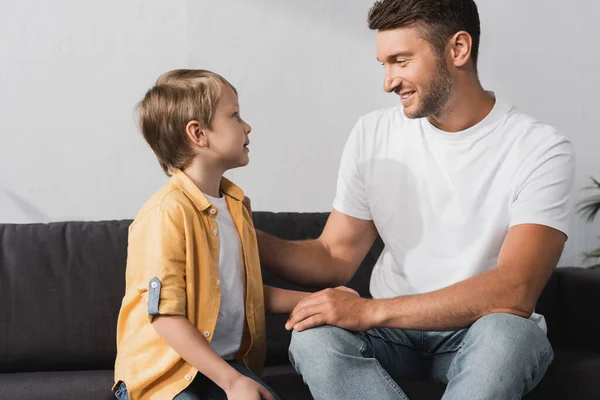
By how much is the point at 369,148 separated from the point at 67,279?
91cm

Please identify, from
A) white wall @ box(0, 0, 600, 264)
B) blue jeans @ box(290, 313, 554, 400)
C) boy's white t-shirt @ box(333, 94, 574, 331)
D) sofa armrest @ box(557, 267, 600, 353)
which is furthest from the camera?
white wall @ box(0, 0, 600, 264)

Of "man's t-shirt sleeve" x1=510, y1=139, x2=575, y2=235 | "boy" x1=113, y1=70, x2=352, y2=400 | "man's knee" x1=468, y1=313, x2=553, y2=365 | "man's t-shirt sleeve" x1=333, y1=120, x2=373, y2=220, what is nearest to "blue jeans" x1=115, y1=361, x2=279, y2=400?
"boy" x1=113, y1=70, x2=352, y2=400

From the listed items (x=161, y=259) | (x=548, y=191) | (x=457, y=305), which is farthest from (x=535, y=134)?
(x=161, y=259)

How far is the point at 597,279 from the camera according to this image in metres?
2.33

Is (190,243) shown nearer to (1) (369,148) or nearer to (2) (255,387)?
(2) (255,387)

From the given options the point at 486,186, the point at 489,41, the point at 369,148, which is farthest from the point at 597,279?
the point at 489,41

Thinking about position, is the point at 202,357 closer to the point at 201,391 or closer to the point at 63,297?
the point at 201,391

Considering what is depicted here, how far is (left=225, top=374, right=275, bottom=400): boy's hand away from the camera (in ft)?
5.36

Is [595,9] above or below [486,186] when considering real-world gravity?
above

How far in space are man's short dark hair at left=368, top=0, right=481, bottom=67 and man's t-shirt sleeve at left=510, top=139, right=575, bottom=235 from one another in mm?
398

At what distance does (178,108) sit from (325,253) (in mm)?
619

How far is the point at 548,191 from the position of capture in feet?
6.25

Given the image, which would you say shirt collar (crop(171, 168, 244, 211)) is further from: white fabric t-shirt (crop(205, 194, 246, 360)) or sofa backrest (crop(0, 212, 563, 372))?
sofa backrest (crop(0, 212, 563, 372))

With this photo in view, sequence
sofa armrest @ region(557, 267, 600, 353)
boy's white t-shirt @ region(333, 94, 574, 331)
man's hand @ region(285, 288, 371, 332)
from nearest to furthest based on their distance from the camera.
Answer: man's hand @ region(285, 288, 371, 332) < boy's white t-shirt @ region(333, 94, 574, 331) < sofa armrest @ region(557, 267, 600, 353)
